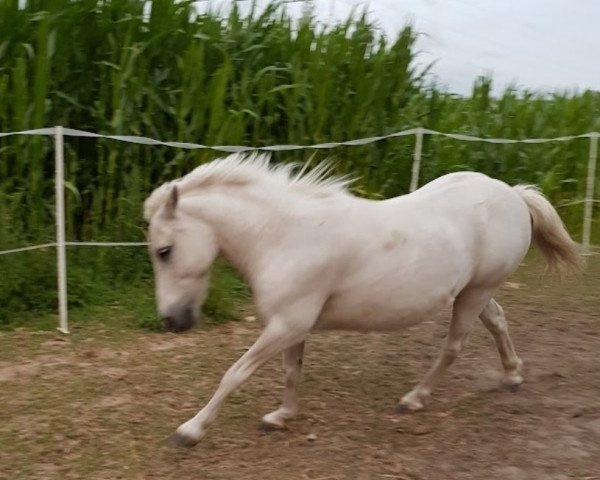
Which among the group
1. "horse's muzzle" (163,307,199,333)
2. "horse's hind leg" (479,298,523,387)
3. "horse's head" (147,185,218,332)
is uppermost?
"horse's head" (147,185,218,332)

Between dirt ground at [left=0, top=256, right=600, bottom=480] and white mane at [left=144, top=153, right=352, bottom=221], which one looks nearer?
dirt ground at [left=0, top=256, right=600, bottom=480]

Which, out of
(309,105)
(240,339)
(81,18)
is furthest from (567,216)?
(81,18)

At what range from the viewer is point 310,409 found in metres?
4.11

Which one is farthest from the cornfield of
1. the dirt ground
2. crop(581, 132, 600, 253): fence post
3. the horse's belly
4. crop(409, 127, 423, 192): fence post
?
the horse's belly

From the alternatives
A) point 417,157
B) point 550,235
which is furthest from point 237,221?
point 417,157

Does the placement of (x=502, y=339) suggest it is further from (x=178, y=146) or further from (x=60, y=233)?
(x=60, y=233)

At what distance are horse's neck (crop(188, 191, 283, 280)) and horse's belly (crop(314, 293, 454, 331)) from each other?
44cm

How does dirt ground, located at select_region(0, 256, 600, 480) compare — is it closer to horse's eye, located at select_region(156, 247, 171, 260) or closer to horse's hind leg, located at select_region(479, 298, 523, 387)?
horse's hind leg, located at select_region(479, 298, 523, 387)

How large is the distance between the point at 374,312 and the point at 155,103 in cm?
354

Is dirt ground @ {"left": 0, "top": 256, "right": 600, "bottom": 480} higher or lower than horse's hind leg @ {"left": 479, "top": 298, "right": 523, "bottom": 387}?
lower

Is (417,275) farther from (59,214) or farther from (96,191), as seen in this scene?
(96,191)

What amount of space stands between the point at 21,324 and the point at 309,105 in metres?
3.31

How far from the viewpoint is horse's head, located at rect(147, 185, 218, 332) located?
3.45 metres

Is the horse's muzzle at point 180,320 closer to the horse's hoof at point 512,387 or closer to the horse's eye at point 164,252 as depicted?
the horse's eye at point 164,252
